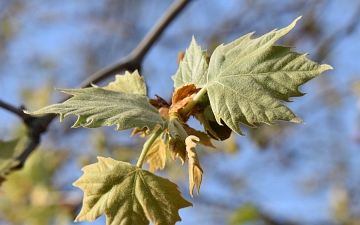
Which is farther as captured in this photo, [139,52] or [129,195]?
[139,52]

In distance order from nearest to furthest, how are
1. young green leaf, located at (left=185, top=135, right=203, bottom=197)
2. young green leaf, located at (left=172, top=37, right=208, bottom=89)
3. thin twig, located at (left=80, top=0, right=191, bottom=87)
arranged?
young green leaf, located at (left=185, top=135, right=203, bottom=197) → young green leaf, located at (left=172, top=37, right=208, bottom=89) → thin twig, located at (left=80, top=0, right=191, bottom=87)

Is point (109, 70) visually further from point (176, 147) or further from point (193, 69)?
point (176, 147)

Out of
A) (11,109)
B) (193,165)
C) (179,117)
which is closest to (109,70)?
(11,109)

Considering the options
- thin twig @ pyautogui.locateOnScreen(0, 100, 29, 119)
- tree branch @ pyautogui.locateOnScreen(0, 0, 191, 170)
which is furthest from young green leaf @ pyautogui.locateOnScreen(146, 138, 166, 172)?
thin twig @ pyautogui.locateOnScreen(0, 100, 29, 119)

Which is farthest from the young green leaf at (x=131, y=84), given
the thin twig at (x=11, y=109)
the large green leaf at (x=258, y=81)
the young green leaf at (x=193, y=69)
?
the thin twig at (x=11, y=109)

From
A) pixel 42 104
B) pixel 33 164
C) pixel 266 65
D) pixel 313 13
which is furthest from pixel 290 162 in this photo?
pixel 266 65

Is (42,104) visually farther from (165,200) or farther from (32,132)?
(165,200)

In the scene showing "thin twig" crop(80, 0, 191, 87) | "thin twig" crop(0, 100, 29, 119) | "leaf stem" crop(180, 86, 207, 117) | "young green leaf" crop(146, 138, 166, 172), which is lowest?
"young green leaf" crop(146, 138, 166, 172)

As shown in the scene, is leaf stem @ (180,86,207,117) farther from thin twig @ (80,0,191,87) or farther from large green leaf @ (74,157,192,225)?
thin twig @ (80,0,191,87)

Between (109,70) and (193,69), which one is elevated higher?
(109,70)
